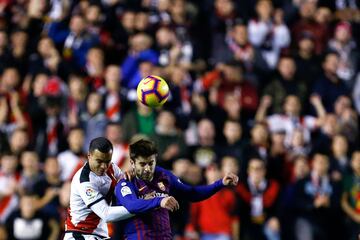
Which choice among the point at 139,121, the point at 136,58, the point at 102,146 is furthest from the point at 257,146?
the point at 102,146

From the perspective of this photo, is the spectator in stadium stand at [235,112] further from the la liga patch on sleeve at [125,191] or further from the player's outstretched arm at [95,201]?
the la liga patch on sleeve at [125,191]

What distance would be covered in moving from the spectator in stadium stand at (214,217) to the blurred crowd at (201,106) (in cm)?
2

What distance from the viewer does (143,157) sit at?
8859 mm

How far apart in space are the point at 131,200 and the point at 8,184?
243 inches

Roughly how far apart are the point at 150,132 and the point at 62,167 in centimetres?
153

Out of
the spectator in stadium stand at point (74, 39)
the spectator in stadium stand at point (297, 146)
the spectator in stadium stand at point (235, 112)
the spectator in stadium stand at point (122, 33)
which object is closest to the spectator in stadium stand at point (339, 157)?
the spectator in stadium stand at point (297, 146)

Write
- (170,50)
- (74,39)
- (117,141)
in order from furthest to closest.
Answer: (74,39)
(170,50)
(117,141)

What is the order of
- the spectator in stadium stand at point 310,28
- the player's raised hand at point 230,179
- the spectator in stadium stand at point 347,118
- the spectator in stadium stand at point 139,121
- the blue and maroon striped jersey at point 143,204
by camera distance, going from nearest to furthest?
the blue and maroon striped jersey at point 143,204, the player's raised hand at point 230,179, the spectator in stadium stand at point 139,121, the spectator in stadium stand at point 347,118, the spectator in stadium stand at point 310,28

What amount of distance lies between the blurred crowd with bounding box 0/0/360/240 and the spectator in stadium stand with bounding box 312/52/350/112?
2 cm

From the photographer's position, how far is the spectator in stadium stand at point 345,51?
55.1 ft

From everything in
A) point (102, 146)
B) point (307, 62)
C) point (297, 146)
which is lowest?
point (102, 146)

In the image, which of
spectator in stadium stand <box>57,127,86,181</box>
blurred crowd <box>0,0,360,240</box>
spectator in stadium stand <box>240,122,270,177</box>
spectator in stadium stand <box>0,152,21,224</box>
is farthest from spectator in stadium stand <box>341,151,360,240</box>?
spectator in stadium stand <box>0,152,21,224</box>

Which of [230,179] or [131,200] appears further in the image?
[230,179]

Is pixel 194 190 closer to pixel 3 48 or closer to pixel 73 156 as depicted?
pixel 73 156
